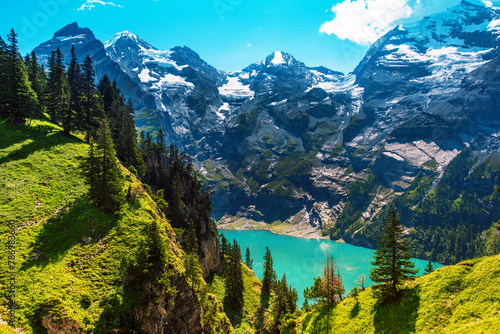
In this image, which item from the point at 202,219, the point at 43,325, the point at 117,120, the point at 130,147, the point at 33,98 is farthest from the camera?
the point at 202,219

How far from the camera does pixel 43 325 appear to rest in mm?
23016

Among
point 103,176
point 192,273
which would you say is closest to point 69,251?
point 103,176

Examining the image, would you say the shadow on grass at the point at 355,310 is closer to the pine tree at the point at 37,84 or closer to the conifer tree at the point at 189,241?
the conifer tree at the point at 189,241

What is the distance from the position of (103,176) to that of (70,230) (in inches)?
373

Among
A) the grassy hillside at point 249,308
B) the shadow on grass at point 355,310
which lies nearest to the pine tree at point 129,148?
the grassy hillside at point 249,308

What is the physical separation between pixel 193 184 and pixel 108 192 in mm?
48098

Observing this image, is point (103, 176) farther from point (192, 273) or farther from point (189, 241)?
point (189, 241)

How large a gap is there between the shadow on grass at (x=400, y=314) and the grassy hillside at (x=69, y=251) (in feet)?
85.3

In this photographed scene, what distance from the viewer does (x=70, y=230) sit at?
33.3 m

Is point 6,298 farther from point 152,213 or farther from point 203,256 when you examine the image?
point 203,256

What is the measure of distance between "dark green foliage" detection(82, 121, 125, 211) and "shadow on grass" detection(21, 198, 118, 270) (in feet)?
5.06

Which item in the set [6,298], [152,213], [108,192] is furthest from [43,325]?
[152,213]

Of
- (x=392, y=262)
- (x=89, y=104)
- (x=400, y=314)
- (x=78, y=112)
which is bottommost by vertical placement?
(x=400, y=314)

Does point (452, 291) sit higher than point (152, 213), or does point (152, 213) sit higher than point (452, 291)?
point (152, 213)
